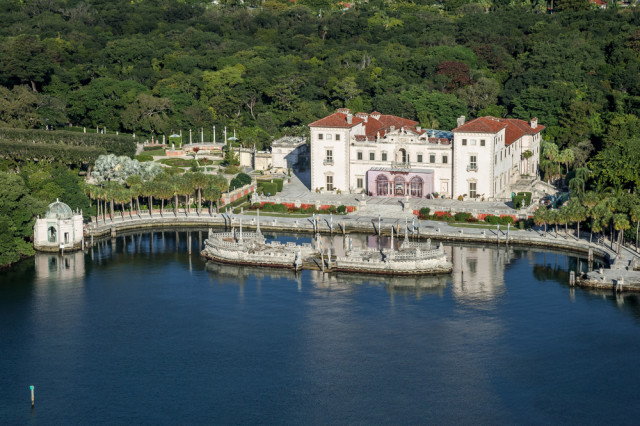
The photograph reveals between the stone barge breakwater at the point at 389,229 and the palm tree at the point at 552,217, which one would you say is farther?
the palm tree at the point at 552,217

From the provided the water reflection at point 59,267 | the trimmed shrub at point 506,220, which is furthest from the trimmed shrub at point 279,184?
the trimmed shrub at point 506,220

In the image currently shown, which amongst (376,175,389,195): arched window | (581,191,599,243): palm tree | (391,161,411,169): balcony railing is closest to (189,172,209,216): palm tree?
(376,175,389,195): arched window

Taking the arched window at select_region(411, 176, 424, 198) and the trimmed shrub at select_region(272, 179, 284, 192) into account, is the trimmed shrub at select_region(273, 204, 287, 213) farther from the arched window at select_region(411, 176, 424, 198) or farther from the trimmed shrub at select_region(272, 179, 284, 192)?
the arched window at select_region(411, 176, 424, 198)

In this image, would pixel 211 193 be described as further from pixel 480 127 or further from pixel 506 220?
pixel 506 220

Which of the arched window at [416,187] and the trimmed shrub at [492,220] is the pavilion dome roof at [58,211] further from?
the trimmed shrub at [492,220]

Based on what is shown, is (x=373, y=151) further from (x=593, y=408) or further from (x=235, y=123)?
(x=593, y=408)

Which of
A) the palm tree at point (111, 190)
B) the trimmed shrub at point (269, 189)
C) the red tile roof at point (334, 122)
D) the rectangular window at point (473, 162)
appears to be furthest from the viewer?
the trimmed shrub at point (269, 189)

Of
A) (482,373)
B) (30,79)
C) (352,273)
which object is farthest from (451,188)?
(30,79)
